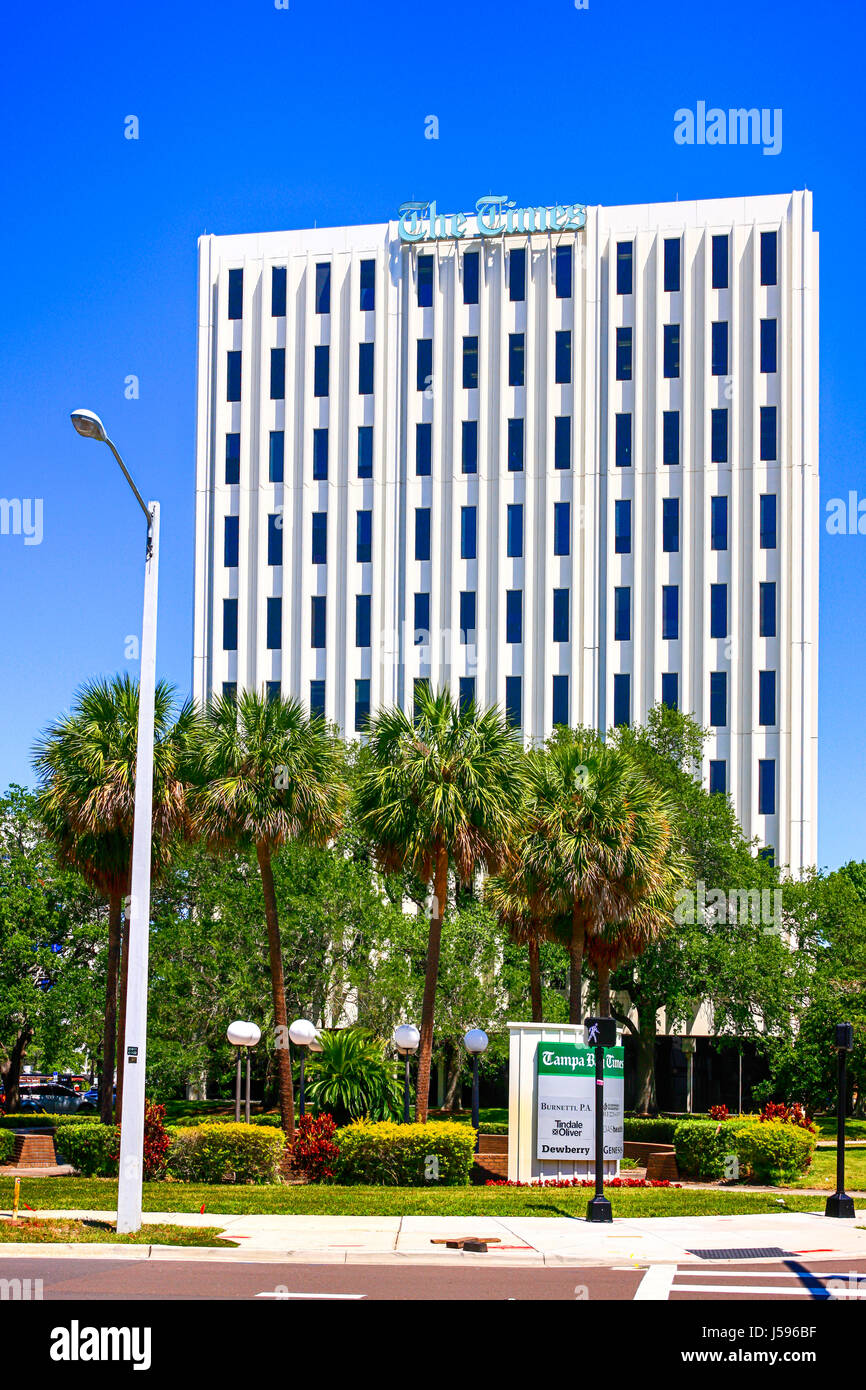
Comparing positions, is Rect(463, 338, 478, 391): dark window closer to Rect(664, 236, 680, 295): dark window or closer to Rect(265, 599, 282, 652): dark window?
Rect(664, 236, 680, 295): dark window

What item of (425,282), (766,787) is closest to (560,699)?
(766,787)

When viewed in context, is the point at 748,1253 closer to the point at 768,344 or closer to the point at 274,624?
the point at 274,624

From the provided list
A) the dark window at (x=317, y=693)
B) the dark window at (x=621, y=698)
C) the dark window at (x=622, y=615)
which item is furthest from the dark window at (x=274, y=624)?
the dark window at (x=621, y=698)

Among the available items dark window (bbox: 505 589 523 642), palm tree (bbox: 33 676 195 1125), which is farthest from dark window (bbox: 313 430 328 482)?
palm tree (bbox: 33 676 195 1125)

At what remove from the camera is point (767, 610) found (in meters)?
60.4

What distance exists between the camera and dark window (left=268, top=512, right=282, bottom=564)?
213 ft

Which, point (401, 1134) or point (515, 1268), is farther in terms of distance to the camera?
point (401, 1134)

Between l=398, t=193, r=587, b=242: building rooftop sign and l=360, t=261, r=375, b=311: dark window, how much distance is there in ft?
6.99

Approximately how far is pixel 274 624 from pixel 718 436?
21448 millimetres

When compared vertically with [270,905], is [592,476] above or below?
above

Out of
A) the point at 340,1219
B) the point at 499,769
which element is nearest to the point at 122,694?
the point at 499,769

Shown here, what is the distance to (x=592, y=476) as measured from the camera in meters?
62.3
